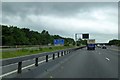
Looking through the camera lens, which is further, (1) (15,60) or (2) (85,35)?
(2) (85,35)

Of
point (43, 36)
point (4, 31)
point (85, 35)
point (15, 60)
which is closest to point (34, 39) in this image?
point (43, 36)

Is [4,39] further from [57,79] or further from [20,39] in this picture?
[57,79]

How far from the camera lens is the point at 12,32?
136 m

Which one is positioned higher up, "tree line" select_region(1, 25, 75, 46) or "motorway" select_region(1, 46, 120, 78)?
"tree line" select_region(1, 25, 75, 46)

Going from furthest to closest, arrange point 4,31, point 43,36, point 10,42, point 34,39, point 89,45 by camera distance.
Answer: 1. point 43,36
2. point 34,39
3. point 4,31
4. point 10,42
5. point 89,45

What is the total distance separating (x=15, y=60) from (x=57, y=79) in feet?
7.56

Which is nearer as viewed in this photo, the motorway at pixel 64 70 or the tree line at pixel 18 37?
the motorway at pixel 64 70

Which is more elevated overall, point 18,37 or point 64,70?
point 18,37

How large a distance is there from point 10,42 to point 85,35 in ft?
107

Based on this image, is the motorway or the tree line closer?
the motorway

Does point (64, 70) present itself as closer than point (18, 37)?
Yes

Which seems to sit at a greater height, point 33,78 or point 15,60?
point 15,60

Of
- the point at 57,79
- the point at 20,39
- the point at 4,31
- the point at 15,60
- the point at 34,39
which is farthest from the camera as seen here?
the point at 34,39

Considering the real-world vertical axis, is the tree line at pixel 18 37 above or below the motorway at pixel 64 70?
above
